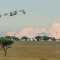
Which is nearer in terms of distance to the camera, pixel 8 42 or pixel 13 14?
pixel 13 14

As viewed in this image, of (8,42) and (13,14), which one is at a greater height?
(13,14)

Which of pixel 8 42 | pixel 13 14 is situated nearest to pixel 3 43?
pixel 8 42

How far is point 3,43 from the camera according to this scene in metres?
97.7

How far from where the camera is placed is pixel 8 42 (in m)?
96.7

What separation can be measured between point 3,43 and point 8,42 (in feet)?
9.05

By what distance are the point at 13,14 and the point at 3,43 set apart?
276ft

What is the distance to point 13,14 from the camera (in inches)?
583

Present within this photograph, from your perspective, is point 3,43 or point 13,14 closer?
point 13,14

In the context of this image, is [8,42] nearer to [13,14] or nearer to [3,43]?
[3,43]

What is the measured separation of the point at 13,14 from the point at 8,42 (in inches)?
A: 3256
